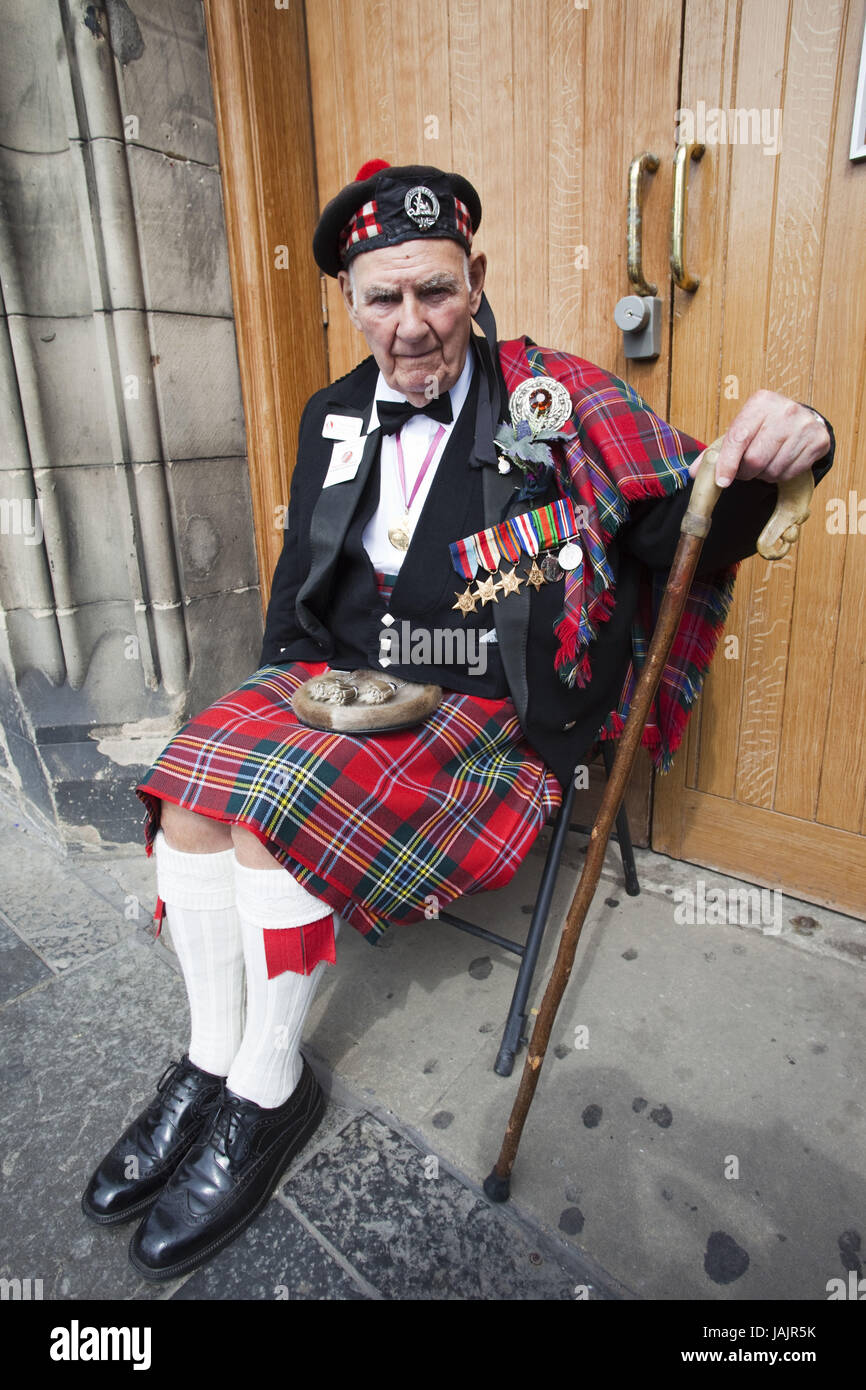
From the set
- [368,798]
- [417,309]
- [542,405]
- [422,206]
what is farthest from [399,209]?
[368,798]

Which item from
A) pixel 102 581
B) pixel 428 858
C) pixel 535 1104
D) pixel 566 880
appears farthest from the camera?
pixel 102 581

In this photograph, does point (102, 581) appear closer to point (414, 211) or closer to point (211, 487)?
point (211, 487)

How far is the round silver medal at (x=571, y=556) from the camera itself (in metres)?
1.68

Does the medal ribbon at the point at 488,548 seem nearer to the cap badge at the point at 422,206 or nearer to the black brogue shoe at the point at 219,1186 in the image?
the cap badge at the point at 422,206

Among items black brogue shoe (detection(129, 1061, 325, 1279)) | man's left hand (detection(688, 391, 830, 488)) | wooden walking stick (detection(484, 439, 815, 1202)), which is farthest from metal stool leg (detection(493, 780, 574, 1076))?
man's left hand (detection(688, 391, 830, 488))

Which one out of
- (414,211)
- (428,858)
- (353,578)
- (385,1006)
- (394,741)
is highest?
(414,211)

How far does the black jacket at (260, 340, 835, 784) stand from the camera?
1723 millimetres

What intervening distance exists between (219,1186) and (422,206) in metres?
1.92

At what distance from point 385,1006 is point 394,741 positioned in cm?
81

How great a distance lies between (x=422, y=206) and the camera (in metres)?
1.64

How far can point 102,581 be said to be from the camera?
8.75ft

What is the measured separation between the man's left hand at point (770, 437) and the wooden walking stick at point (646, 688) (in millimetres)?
28

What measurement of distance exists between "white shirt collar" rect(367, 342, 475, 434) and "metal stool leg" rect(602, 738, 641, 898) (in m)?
0.91

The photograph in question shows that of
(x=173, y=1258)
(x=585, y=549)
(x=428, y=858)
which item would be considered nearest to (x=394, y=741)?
(x=428, y=858)
